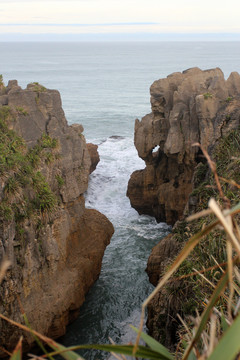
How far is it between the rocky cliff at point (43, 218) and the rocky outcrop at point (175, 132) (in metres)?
5.15

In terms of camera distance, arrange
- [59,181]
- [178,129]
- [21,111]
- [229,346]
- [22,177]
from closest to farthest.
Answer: [229,346] → [22,177] → [59,181] → [21,111] → [178,129]

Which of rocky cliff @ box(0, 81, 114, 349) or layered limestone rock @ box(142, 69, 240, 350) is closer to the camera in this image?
rocky cliff @ box(0, 81, 114, 349)

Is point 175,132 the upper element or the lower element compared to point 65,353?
lower

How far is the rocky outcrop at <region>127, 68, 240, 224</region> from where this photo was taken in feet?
61.6

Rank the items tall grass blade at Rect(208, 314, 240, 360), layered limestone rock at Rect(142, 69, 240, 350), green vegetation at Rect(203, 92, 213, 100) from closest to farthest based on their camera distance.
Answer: tall grass blade at Rect(208, 314, 240, 360) < green vegetation at Rect(203, 92, 213, 100) < layered limestone rock at Rect(142, 69, 240, 350)

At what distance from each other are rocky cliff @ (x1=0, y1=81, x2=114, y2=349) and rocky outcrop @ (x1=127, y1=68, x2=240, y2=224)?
515cm

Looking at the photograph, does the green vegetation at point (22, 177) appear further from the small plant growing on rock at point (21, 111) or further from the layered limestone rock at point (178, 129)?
the layered limestone rock at point (178, 129)

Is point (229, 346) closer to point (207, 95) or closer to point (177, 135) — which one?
point (207, 95)

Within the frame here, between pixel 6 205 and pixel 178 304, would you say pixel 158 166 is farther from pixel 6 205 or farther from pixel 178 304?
pixel 178 304

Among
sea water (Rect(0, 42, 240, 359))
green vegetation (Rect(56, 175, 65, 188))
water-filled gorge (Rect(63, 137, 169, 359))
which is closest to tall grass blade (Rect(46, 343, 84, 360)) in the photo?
sea water (Rect(0, 42, 240, 359))

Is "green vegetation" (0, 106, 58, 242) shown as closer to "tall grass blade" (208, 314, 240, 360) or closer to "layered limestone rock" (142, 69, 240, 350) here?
"layered limestone rock" (142, 69, 240, 350)

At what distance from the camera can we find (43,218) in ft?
41.9

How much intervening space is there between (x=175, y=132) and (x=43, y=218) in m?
9.29

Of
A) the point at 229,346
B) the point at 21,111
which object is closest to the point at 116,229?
the point at 21,111
